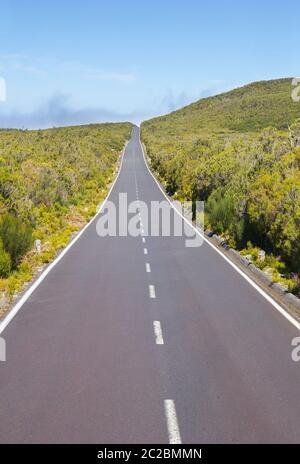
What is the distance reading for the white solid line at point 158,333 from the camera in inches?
417

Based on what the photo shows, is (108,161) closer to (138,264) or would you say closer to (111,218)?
(111,218)

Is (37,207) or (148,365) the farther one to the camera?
(37,207)

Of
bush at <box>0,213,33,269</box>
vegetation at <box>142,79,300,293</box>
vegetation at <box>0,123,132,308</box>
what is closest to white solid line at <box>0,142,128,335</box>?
vegetation at <box>0,123,132,308</box>

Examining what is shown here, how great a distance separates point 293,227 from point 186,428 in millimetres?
10779

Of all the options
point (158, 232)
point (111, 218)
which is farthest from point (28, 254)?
point (111, 218)

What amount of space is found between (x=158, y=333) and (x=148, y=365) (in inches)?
75.9

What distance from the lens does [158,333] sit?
11164mm

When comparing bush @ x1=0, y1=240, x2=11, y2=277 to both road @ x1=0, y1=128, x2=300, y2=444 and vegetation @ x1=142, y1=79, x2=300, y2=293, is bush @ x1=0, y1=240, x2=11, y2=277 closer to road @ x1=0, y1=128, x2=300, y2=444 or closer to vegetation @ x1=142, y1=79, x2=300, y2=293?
road @ x1=0, y1=128, x2=300, y2=444

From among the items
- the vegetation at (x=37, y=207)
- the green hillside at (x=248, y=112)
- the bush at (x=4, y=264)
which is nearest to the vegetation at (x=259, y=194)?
the vegetation at (x=37, y=207)

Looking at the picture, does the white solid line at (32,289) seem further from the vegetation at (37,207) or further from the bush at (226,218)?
the bush at (226,218)

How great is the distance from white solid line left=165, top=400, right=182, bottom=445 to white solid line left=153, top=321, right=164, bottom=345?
291cm

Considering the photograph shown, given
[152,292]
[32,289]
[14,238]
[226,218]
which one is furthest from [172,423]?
[226,218]

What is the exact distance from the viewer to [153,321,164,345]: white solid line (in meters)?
10.6

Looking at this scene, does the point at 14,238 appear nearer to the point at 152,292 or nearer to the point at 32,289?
the point at 32,289
